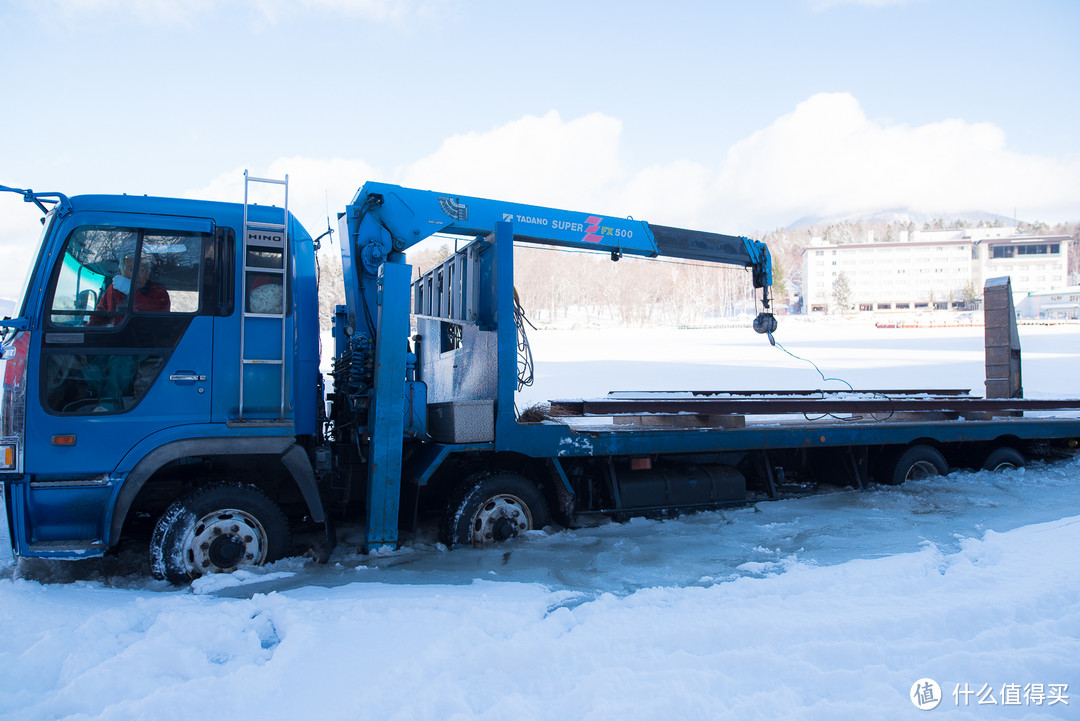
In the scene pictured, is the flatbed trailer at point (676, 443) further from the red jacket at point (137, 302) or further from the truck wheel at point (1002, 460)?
the red jacket at point (137, 302)

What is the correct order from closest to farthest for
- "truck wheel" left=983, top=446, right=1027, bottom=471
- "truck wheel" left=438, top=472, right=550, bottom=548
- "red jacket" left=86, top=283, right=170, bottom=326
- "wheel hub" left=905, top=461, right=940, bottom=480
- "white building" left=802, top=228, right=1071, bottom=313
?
1. "red jacket" left=86, top=283, right=170, bottom=326
2. "truck wheel" left=438, top=472, right=550, bottom=548
3. "wheel hub" left=905, top=461, right=940, bottom=480
4. "truck wheel" left=983, top=446, right=1027, bottom=471
5. "white building" left=802, top=228, right=1071, bottom=313

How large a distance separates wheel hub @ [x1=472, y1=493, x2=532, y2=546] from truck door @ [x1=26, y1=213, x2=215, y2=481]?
7.16ft

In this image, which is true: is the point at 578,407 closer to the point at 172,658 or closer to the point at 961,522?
the point at 961,522

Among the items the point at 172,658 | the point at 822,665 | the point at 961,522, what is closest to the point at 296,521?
the point at 172,658

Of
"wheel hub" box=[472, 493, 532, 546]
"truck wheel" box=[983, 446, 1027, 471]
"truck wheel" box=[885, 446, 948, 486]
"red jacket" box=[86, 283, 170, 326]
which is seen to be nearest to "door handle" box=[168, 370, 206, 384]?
"red jacket" box=[86, 283, 170, 326]

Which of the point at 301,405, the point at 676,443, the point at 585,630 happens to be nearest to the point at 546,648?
the point at 585,630

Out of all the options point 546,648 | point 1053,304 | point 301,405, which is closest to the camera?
point 546,648

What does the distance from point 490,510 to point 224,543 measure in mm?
1948

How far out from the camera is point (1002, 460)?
26.1ft

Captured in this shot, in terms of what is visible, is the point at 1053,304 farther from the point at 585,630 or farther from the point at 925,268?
the point at 585,630

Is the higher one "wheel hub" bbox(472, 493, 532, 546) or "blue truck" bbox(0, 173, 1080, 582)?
"blue truck" bbox(0, 173, 1080, 582)

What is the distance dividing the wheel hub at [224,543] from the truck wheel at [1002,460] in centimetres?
776

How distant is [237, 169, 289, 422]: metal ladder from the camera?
472cm

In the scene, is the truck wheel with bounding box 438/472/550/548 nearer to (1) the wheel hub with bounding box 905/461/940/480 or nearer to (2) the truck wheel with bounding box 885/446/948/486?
(2) the truck wheel with bounding box 885/446/948/486
